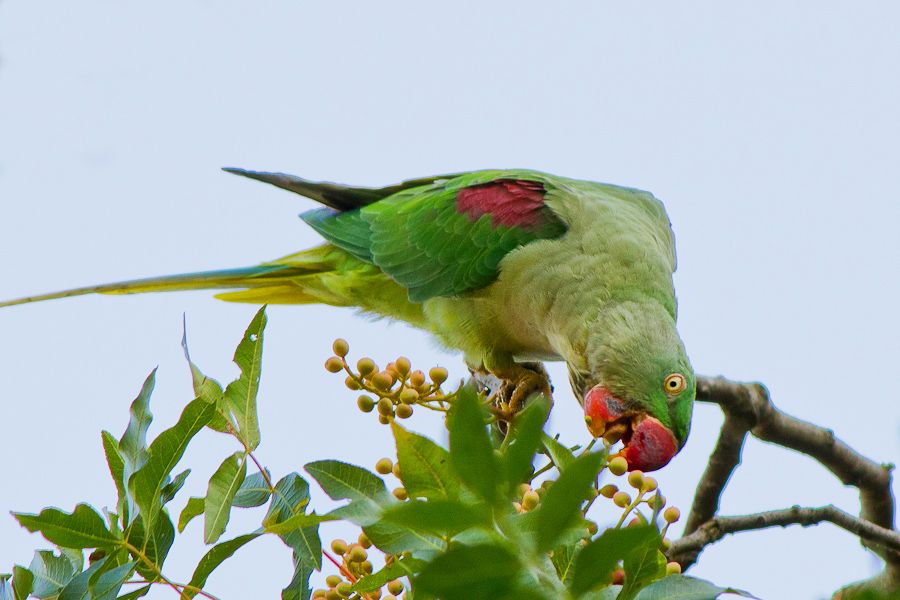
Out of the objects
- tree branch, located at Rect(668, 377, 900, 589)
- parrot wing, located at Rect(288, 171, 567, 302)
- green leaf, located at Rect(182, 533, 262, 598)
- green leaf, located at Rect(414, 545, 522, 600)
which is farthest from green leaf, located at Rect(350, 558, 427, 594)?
parrot wing, located at Rect(288, 171, 567, 302)

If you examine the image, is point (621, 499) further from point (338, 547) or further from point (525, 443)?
point (525, 443)

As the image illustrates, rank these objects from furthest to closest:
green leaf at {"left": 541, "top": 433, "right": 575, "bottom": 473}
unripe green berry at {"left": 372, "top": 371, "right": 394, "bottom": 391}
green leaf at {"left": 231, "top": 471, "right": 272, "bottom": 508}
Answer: unripe green berry at {"left": 372, "top": 371, "right": 394, "bottom": 391} < green leaf at {"left": 231, "top": 471, "right": 272, "bottom": 508} < green leaf at {"left": 541, "top": 433, "right": 575, "bottom": 473}

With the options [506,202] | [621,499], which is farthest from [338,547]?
[506,202]

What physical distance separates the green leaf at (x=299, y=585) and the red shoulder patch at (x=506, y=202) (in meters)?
2.10

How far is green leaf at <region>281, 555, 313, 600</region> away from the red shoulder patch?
2095mm

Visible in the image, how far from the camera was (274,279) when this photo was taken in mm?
4031

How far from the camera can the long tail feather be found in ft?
12.0

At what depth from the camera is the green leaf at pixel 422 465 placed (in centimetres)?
116

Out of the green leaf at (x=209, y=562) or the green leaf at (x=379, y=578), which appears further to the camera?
the green leaf at (x=209, y=562)

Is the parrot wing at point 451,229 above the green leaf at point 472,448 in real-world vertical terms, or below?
above

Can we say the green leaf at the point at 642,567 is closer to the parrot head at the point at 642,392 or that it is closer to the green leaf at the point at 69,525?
the green leaf at the point at 69,525

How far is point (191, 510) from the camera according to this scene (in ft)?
5.54

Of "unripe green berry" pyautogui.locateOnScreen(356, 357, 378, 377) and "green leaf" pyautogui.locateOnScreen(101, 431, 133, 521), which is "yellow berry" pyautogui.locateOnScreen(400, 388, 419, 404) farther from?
"green leaf" pyautogui.locateOnScreen(101, 431, 133, 521)

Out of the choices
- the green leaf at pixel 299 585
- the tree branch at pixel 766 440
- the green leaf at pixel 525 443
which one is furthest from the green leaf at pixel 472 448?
the tree branch at pixel 766 440
